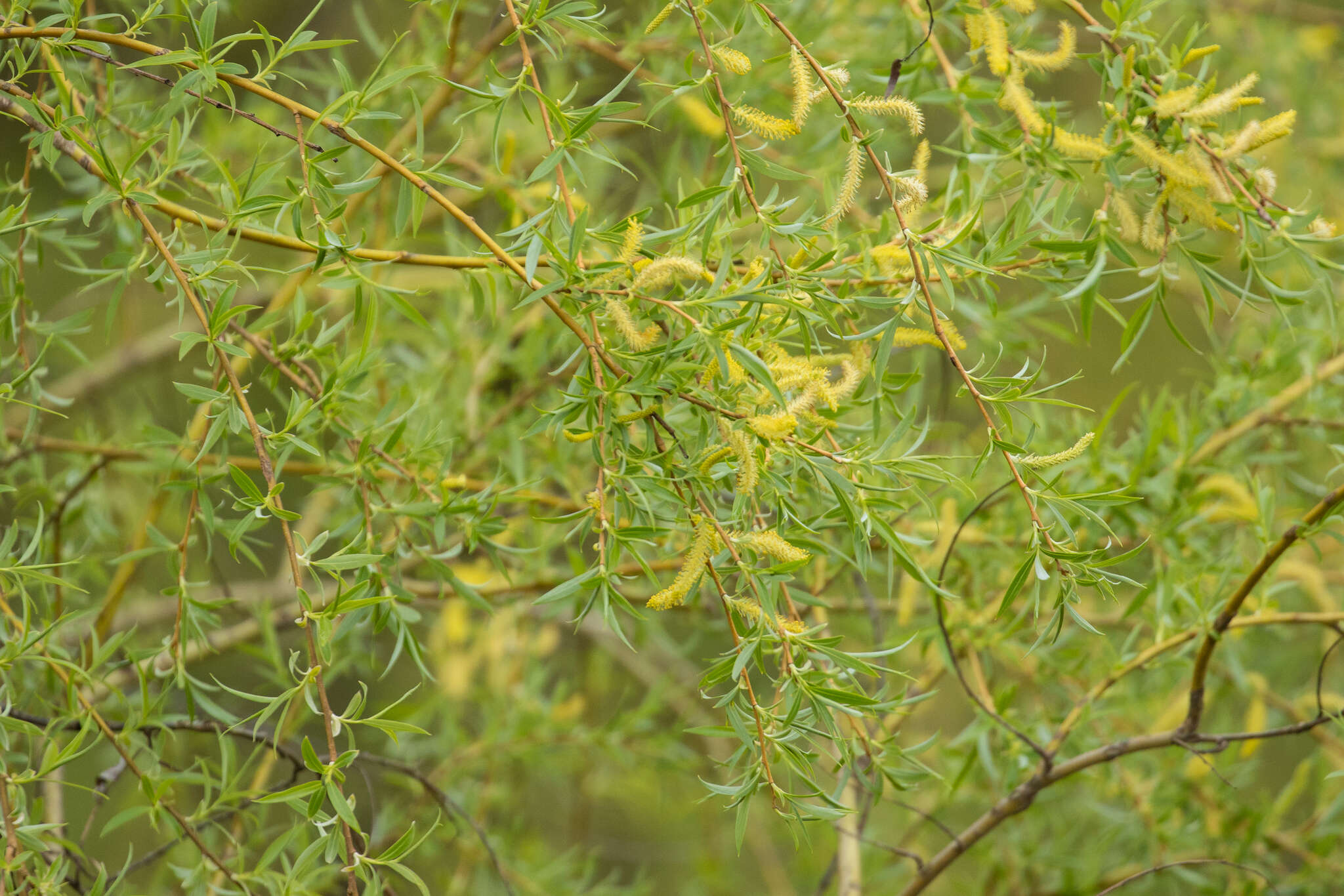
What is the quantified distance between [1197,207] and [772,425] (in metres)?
0.30

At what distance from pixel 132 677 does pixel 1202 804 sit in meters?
1.09

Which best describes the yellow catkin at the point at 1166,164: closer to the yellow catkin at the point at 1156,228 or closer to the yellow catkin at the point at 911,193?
the yellow catkin at the point at 1156,228

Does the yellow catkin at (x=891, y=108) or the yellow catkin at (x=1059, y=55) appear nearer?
the yellow catkin at (x=891, y=108)

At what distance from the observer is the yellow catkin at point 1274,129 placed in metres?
0.53

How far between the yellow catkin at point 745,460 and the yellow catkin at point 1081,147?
290 millimetres

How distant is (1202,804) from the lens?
101 cm

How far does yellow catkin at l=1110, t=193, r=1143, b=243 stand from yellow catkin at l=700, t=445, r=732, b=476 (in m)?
0.27

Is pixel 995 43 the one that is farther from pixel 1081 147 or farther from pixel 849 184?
pixel 849 184

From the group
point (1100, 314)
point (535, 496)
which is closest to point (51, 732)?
point (535, 496)

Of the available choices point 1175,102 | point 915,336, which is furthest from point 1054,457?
point 1175,102

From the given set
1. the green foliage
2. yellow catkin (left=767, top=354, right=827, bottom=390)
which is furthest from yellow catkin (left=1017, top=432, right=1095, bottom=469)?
yellow catkin (left=767, top=354, right=827, bottom=390)

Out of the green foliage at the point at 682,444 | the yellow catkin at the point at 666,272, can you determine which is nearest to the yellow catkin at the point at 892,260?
the green foliage at the point at 682,444

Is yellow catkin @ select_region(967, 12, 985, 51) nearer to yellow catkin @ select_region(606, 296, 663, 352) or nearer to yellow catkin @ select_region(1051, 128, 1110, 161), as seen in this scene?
yellow catkin @ select_region(1051, 128, 1110, 161)

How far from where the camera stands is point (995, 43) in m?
0.62
